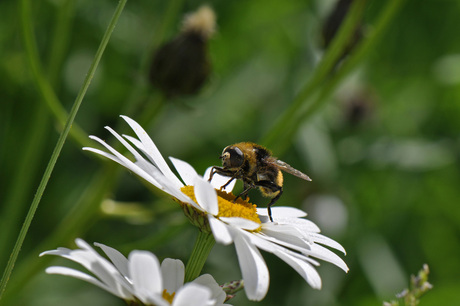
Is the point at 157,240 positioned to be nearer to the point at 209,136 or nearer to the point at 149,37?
the point at 209,136

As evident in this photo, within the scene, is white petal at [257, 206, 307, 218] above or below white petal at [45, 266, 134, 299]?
below

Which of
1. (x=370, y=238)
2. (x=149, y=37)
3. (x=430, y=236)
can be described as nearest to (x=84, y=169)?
(x=149, y=37)

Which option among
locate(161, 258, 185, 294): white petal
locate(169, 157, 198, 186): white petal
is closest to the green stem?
locate(161, 258, 185, 294): white petal

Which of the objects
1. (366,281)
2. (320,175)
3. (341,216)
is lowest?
(366,281)

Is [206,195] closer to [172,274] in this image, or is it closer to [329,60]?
[172,274]

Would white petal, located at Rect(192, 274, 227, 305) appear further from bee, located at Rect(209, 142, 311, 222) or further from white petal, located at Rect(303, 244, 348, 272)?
bee, located at Rect(209, 142, 311, 222)

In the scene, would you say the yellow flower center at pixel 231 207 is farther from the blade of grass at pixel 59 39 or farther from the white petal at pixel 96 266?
the blade of grass at pixel 59 39

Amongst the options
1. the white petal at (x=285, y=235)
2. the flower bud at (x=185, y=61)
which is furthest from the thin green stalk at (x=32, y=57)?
the white petal at (x=285, y=235)
